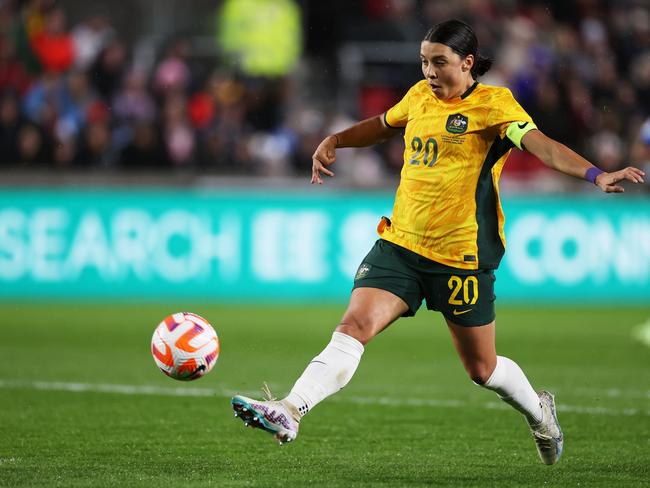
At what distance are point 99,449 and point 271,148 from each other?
435 inches

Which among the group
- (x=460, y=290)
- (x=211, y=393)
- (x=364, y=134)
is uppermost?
(x=364, y=134)

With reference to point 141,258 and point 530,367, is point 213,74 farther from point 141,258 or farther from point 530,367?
point 530,367

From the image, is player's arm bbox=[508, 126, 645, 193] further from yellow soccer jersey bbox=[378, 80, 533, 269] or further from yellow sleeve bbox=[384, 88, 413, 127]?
yellow sleeve bbox=[384, 88, 413, 127]

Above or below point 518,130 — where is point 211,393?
below

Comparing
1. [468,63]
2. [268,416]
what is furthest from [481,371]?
[468,63]

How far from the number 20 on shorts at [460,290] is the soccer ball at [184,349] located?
4.53 ft

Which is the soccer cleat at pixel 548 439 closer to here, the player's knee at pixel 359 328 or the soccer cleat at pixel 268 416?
the player's knee at pixel 359 328

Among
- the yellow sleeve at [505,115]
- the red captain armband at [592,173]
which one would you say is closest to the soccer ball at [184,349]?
the yellow sleeve at [505,115]

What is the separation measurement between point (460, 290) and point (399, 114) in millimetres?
1090

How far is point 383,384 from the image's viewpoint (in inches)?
413

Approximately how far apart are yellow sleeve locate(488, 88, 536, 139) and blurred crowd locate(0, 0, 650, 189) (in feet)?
31.1

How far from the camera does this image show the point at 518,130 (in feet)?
21.0

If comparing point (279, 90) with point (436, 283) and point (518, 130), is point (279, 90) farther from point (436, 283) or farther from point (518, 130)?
point (518, 130)

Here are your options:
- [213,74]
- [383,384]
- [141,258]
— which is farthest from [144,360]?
[213,74]
